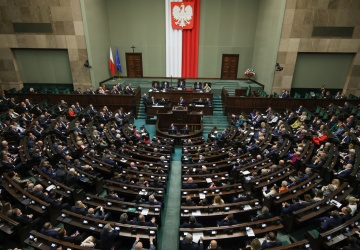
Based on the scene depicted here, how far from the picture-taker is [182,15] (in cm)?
1919

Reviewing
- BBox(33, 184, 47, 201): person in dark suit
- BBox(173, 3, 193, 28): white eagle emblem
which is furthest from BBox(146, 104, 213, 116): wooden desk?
BBox(33, 184, 47, 201): person in dark suit

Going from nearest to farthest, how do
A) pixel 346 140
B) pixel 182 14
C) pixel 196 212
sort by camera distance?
pixel 196 212 < pixel 346 140 < pixel 182 14

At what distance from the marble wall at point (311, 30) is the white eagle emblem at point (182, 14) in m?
7.27

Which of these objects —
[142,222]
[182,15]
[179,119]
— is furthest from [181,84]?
[142,222]

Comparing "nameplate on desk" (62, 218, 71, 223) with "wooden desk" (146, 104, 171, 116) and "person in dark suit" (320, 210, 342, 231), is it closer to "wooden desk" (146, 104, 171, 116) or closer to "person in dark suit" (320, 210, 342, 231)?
"person in dark suit" (320, 210, 342, 231)

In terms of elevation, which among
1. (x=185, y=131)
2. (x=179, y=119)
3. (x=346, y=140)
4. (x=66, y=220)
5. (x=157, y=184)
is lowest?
(x=185, y=131)

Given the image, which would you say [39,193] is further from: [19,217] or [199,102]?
[199,102]

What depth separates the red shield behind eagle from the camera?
18891 millimetres

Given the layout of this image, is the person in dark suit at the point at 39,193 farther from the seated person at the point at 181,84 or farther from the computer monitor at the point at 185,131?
the seated person at the point at 181,84

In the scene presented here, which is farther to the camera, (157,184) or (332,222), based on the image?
(157,184)

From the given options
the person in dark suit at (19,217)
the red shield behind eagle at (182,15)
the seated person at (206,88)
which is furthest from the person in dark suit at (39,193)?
the red shield behind eagle at (182,15)

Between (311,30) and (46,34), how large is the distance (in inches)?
699

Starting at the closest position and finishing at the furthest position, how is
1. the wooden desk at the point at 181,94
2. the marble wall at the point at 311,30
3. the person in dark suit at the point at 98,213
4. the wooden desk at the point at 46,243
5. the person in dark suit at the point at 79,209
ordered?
the wooden desk at the point at 46,243 → the person in dark suit at the point at 98,213 → the person in dark suit at the point at 79,209 → the marble wall at the point at 311,30 → the wooden desk at the point at 181,94

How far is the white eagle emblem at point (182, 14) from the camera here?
1898 cm
